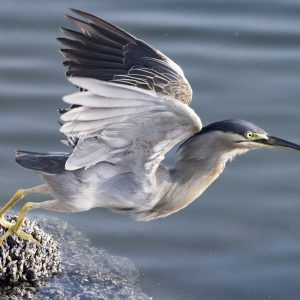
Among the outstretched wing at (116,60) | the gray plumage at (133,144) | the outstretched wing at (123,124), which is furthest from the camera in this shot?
the outstretched wing at (116,60)

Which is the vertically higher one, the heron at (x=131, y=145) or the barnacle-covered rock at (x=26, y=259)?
the heron at (x=131, y=145)

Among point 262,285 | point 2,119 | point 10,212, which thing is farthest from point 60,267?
point 2,119

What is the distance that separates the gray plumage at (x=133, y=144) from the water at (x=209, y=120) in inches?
27.9

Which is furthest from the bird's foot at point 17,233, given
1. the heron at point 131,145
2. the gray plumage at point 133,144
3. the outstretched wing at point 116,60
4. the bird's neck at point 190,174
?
the outstretched wing at point 116,60

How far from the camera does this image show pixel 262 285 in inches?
280

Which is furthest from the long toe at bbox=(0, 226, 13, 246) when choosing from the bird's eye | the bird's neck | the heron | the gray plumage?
the bird's eye

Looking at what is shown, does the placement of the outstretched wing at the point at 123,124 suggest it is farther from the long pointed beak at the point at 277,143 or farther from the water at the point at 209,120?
the water at the point at 209,120

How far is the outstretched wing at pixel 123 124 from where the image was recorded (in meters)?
5.40

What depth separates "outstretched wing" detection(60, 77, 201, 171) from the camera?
5398mm

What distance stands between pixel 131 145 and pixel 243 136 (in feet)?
2.18

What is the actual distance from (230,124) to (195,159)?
0.39m

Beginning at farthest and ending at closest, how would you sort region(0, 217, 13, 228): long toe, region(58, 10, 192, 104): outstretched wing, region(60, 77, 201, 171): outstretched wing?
region(0, 217, 13, 228): long toe
region(58, 10, 192, 104): outstretched wing
region(60, 77, 201, 171): outstretched wing

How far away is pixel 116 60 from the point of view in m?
6.26

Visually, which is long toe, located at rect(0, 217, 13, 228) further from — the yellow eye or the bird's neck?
the yellow eye
